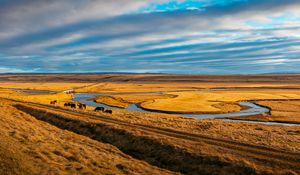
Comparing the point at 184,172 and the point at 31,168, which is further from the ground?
the point at 31,168

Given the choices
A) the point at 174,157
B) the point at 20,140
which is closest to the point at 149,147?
the point at 174,157

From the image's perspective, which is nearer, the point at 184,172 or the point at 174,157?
the point at 184,172

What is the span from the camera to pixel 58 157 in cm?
1862

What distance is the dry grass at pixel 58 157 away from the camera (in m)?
15.5

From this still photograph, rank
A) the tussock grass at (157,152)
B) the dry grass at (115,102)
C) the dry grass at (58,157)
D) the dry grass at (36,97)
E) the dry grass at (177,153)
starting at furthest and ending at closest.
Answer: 1. the dry grass at (115,102)
2. the dry grass at (36,97)
3. the tussock grass at (157,152)
4. the dry grass at (177,153)
5. the dry grass at (58,157)

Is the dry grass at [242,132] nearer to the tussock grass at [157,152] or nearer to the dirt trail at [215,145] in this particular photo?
the dirt trail at [215,145]

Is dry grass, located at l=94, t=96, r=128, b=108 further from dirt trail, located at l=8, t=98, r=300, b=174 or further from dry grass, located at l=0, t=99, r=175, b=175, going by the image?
dry grass, located at l=0, t=99, r=175, b=175

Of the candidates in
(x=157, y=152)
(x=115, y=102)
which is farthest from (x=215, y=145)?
(x=115, y=102)

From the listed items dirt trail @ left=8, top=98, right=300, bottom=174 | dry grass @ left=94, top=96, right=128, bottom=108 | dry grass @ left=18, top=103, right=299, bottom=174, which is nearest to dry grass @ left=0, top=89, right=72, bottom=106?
dry grass @ left=94, top=96, right=128, bottom=108

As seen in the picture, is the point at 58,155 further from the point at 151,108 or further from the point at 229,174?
the point at 151,108

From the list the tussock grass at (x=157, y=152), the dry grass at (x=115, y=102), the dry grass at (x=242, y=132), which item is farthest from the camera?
the dry grass at (x=115, y=102)

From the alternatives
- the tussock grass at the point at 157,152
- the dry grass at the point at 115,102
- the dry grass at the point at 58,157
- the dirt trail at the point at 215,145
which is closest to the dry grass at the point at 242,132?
the dirt trail at the point at 215,145

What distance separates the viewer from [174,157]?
21.0 metres

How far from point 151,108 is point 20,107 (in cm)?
2923
